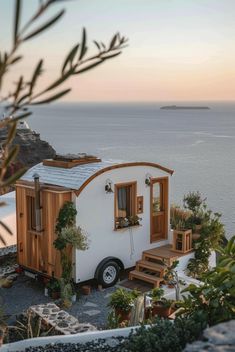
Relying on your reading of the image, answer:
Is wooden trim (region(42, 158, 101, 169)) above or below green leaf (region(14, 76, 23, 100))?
below

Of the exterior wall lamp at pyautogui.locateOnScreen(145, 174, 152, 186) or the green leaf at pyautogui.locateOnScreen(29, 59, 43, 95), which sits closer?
the green leaf at pyautogui.locateOnScreen(29, 59, 43, 95)

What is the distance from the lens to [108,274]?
12148 mm

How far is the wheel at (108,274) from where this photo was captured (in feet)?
39.0

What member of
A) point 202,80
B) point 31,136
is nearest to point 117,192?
point 31,136

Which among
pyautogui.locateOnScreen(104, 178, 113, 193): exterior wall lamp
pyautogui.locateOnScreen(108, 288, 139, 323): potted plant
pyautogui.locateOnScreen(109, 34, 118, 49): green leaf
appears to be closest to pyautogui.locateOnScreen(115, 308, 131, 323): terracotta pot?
pyautogui.locateOnScreen(108, 288, 139, 323): potted plant

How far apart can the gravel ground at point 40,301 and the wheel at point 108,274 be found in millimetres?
186

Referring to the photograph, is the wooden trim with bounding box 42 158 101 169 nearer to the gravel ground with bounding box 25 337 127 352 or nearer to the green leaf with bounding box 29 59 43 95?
the gravel ground with bounding box 25 337 127 352

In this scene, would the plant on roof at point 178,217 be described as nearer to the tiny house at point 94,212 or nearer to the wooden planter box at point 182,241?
the wooden planter box at point 182,241

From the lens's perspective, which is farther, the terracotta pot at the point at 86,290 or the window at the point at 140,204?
the window at the point at 140,204

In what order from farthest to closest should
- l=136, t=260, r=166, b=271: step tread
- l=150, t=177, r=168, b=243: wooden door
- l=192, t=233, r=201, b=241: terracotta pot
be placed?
l=150, t=177, r=168, b=243: wooden door, l=192, t=233, r=201, b=241: terracotta pot, l=136, t=260, r=166, b=271: step tread

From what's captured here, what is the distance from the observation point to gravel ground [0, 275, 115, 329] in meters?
10.2

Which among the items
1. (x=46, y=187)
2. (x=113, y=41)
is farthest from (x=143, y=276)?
(x=113, y=41)

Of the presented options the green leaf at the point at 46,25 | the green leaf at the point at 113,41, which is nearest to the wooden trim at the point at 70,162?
the green leaf at the point at 113,41

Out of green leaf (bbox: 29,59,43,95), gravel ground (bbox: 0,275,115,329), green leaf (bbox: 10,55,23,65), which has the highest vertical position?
green leaf (bbox: 10,55,23,65)
